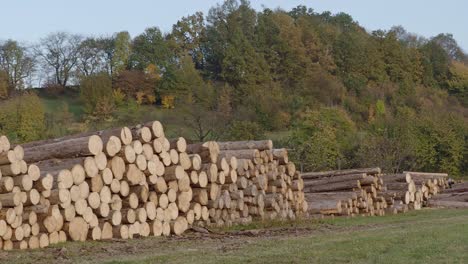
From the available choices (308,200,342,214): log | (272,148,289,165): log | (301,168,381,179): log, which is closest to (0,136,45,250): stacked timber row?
(272,148,289,165): log

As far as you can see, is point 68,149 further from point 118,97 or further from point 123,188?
point 118,97

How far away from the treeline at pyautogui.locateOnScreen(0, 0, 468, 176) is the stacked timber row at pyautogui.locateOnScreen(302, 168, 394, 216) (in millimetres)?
23202

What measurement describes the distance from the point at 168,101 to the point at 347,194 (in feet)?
165

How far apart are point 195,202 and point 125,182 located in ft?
8.13

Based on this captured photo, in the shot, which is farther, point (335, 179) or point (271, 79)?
point (271, 79)

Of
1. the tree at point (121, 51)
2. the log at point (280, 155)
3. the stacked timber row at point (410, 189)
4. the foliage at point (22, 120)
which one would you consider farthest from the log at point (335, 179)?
the tree at point (121, 51)

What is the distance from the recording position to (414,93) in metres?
85.2

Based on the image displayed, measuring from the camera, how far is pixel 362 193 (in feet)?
82.0

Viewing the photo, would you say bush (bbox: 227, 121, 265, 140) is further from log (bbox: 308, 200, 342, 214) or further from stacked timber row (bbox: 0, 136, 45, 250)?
stacked timber row (bbox: 0, 136, 45, 250)

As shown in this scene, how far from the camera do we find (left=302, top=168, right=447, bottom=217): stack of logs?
23906mm

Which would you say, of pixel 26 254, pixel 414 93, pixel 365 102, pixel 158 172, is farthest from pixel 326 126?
pixel 26 254

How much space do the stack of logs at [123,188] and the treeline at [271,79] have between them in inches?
1190

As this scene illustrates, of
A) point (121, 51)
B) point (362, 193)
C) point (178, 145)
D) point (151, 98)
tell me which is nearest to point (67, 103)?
point (151, 98)

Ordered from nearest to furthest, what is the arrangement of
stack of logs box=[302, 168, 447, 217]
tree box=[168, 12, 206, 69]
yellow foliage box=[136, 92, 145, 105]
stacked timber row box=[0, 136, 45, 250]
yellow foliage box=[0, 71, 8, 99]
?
stacked timber row box=[0, 136, 45, 250] < stack of logs box=[302, 168, 447, 217] < yellow foliage box=[0, 71, 8, 99] < yellow foliage box=[136, 92, 145, 105] < tree box=[168, 12, 206, 69]
